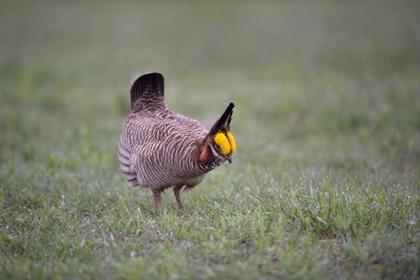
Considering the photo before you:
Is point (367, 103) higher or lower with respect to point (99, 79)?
lower

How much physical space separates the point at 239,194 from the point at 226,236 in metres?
1.13

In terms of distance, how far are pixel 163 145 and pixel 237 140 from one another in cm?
331

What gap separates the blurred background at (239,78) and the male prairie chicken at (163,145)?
1.44 meters

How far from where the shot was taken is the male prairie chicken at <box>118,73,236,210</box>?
14.2 ft

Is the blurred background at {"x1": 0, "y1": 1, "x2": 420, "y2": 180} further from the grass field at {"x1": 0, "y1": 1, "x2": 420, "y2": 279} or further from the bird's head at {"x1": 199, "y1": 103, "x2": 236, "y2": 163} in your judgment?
the bird's head at {"x1": 199, "y1": 103, "x2": 236, "y2": 163}

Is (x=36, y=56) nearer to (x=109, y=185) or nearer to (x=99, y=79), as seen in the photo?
(x=99, y=79)

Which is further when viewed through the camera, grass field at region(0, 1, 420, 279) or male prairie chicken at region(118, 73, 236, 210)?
male prairie chicken at region(118, 73, 236, 210)

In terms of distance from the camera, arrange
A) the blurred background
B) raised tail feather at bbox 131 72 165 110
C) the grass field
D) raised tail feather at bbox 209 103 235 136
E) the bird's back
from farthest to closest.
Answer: the blurred background
raised tail feather at bbox 131 72 165 110
the bird's back
raised tail feather at bbox 209 103 235 136
the grass field

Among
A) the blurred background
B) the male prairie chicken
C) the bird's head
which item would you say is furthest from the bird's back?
the blurred background

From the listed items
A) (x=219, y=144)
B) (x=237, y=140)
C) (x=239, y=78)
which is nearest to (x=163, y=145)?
(x=219, y=144)

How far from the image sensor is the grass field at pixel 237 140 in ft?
12.4

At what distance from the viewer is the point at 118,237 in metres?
4.19

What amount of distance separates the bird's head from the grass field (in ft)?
1.71

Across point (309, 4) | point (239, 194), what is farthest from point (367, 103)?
point (309, 4)
